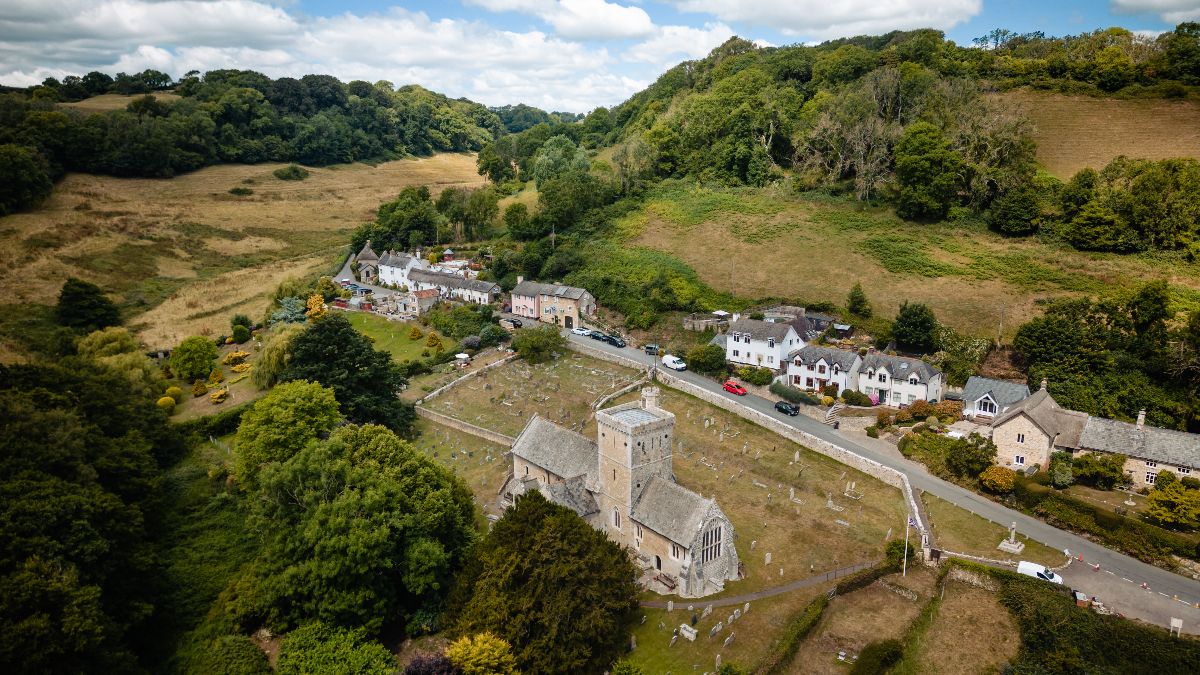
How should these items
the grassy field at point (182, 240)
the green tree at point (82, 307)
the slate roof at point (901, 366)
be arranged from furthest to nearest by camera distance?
the grassy field at point (182, 240) < the green tree at point (82, 307) < the slate roof at point (901, 366)

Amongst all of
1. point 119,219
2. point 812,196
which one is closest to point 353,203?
point 119,219

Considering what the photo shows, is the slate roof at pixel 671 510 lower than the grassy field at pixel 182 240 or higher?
lower

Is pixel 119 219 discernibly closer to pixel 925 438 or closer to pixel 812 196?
pixel 812 196

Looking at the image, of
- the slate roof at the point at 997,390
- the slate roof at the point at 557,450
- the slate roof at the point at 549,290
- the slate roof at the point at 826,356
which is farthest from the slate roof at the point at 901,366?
the slate roof at the point at 549,290

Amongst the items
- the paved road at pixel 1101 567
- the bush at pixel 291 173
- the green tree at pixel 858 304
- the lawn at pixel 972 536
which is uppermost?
the bush at pixel 291 173

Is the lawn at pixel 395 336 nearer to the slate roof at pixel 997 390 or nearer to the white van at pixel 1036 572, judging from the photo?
the slate roof at pixel 997 390

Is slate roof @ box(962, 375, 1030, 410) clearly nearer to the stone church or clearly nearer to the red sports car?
the red sports car

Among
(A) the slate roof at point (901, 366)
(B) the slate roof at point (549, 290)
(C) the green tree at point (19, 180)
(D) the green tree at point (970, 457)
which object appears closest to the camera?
(D) the green tree at point (970, 457)
